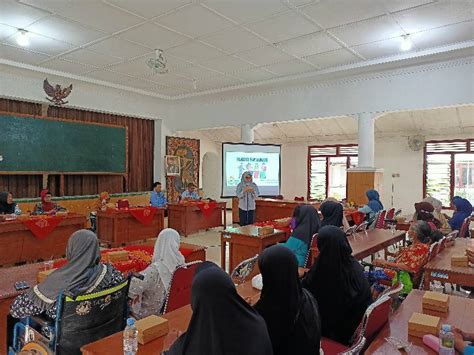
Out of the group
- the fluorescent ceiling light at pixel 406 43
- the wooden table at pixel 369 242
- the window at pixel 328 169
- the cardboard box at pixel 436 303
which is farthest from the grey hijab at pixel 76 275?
the window at pixel 328 169

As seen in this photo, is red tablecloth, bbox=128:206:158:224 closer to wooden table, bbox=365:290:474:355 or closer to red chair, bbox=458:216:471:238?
red chair, bbox=458:216:471:238

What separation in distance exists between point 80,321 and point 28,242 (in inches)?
163

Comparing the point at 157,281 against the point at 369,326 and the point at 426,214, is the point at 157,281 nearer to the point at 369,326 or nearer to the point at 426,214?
the point at 369,326

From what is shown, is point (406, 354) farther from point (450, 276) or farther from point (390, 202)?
point (390, 202)

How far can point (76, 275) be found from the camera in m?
2.26

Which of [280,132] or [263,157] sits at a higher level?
[280,132]

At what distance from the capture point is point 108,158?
30.6ft

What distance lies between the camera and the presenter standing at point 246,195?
800 cm

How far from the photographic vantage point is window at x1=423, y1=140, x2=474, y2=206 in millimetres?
9938

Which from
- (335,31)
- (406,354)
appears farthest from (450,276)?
(335,31)

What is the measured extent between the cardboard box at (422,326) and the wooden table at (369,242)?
1862 millimetres

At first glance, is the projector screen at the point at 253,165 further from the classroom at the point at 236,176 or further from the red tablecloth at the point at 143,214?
the red tablecloth at the point at 143,214

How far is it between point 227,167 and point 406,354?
6.98 meters

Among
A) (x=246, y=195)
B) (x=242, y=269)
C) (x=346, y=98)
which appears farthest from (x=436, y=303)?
(x=346, y=98)
